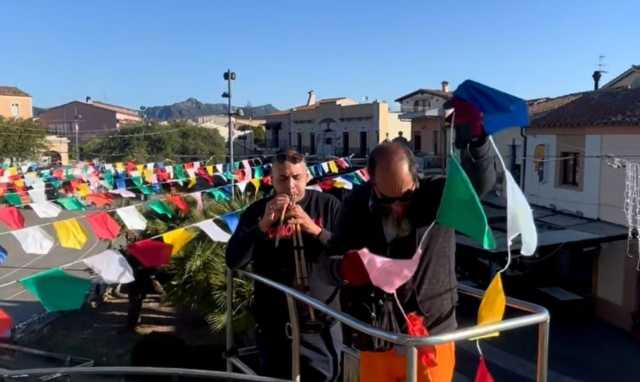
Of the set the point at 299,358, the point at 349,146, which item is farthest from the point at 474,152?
the point at 349,146

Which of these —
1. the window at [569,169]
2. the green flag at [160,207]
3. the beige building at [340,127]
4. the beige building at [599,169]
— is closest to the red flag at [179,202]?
the green flag at [160,207]

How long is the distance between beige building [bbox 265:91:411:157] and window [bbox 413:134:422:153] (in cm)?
216

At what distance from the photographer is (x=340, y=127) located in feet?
125

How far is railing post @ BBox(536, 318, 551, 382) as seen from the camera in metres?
2.10

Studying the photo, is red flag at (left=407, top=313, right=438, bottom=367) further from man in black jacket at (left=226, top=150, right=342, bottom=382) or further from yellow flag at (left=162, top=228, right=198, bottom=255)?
yellow flag at (left=162, top=228, right=198, bottom=255)

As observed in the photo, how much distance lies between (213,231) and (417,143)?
82.2 feet

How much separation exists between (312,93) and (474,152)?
162 feet

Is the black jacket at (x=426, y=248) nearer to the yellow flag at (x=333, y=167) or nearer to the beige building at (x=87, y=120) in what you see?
the yellow flag at (x=333, y=167)

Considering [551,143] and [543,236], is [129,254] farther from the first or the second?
[551,143]

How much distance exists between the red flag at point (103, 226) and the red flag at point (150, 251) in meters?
1.84

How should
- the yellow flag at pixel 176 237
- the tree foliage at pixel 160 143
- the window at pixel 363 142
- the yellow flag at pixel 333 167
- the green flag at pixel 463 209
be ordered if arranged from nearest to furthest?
1. the green flag at pixel 463 209
2. the yellow flag at pixel 176 237
3. the yellow flag at pixel 333 167
4. the window at pixel 363 142
5. the tree foliage at pixel 160 143

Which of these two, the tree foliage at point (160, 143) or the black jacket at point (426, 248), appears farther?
the tree foliage at point (160, 143)

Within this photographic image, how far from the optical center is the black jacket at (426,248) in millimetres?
2234

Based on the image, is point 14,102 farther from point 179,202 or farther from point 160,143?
point 179,202
